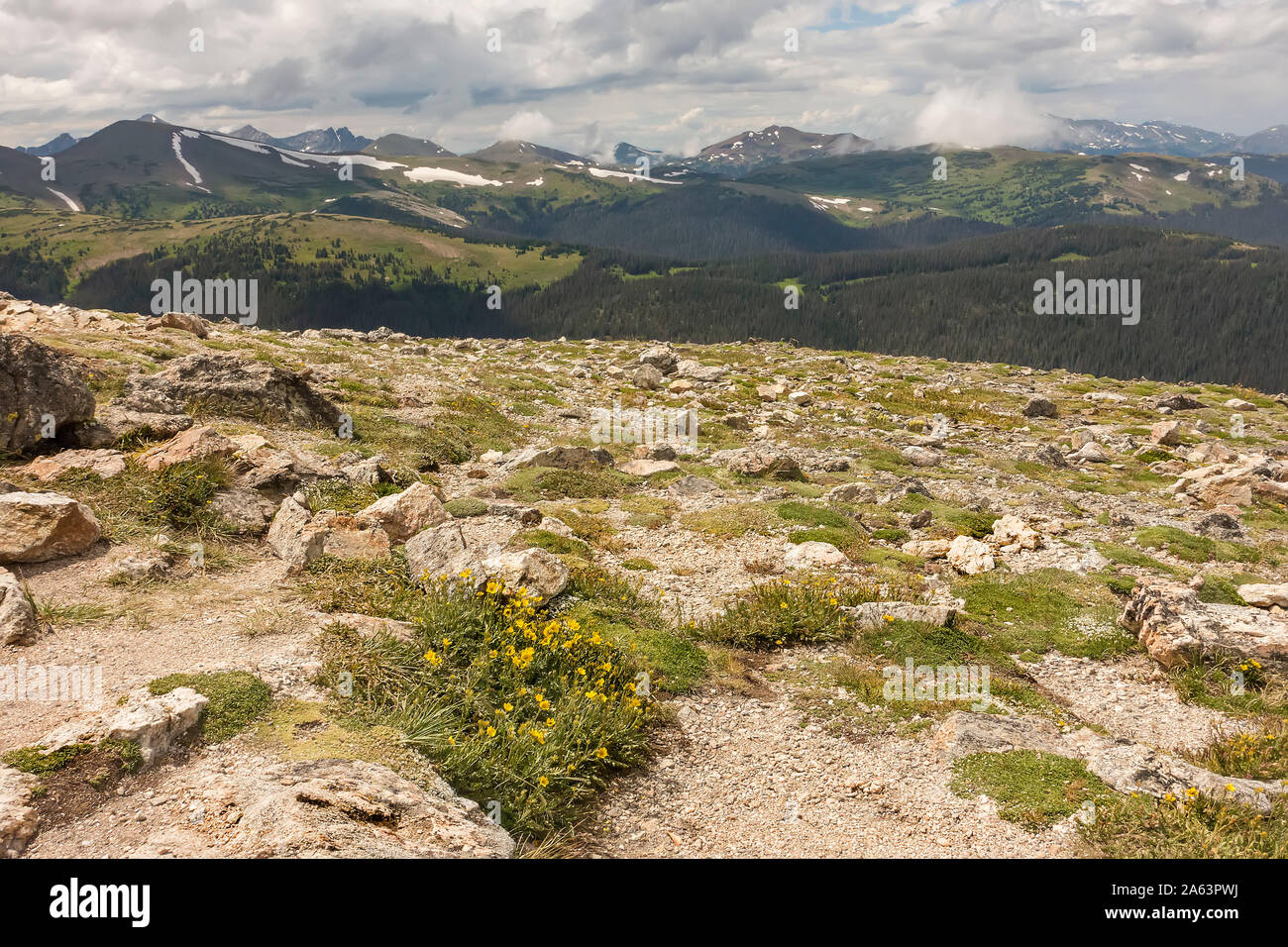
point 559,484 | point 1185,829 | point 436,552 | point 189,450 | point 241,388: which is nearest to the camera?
point 1185,829

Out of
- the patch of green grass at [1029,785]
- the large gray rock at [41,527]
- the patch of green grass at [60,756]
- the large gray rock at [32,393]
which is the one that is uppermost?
Answer: the large gray rock at [32,393]

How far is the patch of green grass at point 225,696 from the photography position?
831 cm

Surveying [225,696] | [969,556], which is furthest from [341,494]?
[969,556]

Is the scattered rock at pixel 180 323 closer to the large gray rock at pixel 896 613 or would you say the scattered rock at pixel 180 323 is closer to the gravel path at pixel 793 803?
the large gray rock at pixel 896 613

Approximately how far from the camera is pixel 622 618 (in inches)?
533

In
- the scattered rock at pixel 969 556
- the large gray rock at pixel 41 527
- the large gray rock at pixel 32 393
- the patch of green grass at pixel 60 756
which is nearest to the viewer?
the patch of green grass at pixel 60 756

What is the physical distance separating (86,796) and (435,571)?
21.6ft

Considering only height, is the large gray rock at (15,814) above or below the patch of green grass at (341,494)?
below

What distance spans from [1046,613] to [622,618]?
9.93 meters

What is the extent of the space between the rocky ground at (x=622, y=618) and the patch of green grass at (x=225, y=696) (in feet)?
0.19

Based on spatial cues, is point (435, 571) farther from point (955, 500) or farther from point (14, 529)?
point (955, 500)

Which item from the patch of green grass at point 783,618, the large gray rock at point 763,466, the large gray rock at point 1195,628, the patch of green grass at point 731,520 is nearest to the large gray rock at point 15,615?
the patch of green grass at point 783,618

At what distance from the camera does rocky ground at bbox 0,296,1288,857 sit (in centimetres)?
769

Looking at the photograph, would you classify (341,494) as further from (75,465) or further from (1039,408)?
(1039,408)
